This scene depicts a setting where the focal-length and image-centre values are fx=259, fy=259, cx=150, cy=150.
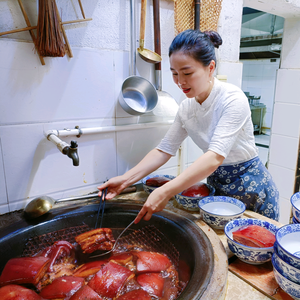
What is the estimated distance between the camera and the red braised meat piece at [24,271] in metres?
Answer: 1.06

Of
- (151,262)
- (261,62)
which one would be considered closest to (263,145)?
(261,62)

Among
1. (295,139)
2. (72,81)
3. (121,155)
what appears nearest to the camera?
(72,81)

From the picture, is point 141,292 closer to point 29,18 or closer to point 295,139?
point 29,18

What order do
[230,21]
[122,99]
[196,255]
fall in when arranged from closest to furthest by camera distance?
[196,255] → [122,99] → [230,21]

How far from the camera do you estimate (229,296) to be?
927 mm

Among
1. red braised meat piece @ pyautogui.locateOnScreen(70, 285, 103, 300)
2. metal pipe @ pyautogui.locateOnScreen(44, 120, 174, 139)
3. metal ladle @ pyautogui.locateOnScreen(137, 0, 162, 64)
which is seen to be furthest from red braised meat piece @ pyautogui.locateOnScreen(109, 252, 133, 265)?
metal ladle @ pyautogui.locateOnScreen(137, 0, 162, 64)

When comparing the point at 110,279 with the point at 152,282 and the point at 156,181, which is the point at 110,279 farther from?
the point at 156,181

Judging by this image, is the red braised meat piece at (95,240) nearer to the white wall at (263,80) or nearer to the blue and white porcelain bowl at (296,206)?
the blue and white porcelain bowl at (296,206)

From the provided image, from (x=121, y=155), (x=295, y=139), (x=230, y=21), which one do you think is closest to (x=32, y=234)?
(x=121, y=155)

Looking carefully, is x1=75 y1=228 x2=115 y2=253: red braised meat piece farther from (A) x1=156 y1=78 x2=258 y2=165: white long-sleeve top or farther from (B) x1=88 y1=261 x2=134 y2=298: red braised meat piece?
(A) x1=156 y1=78 x2=258 y2=165: white long-sleeve top

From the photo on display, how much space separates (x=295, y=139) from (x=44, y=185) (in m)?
2.81

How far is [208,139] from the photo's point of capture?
1.60m

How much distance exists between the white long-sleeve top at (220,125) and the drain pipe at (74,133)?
0.22 m

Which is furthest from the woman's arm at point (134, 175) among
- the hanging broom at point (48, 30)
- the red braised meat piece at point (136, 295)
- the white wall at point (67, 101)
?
the hanging broom at point (48, 30)
